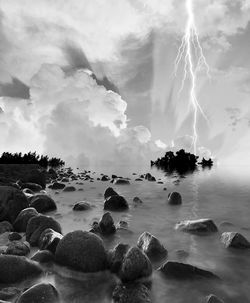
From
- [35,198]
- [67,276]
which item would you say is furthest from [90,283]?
[35,198]

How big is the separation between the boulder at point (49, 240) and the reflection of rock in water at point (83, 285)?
0.80m

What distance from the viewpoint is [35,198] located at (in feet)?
43.4

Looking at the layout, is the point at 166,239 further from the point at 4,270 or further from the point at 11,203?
the point at 11,203

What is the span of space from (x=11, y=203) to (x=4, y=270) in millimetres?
5363

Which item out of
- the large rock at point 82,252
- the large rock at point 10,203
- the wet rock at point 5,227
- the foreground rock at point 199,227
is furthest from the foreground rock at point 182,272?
the large rock at point 10,203

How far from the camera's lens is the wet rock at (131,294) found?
495 cm

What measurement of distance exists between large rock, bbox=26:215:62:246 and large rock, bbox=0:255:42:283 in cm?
196

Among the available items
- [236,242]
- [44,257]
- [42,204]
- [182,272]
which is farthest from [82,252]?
[42,204]

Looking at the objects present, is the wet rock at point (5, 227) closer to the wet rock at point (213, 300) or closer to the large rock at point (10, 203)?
the large rock at point (10, 203)

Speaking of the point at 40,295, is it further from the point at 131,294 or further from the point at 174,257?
the point at 174,257

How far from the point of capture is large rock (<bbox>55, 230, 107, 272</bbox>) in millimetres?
6191

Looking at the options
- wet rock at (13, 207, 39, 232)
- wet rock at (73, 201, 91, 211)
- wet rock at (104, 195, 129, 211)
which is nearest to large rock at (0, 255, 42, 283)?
wet rock at (13, 207, 39, 232)

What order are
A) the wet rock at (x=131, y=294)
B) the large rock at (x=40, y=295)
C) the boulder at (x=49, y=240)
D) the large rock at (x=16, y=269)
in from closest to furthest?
the large rock at (x=40, y=295), the wet rock at (x=131, y=294), the large rock at (x=16, y=269), the boulder at (x=49, y=240)

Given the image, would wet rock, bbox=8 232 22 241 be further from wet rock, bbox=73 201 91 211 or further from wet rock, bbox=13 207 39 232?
wet rock, bbox=73 201 91 211
